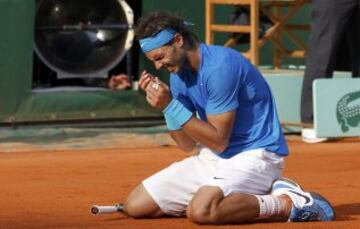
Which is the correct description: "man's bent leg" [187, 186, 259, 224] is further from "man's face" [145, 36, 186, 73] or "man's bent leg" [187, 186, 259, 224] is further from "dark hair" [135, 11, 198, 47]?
"dark hair" [135, 11, 198, 47]

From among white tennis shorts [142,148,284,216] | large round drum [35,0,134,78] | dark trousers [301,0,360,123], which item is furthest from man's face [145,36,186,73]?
large round drum [35,0,134,78]

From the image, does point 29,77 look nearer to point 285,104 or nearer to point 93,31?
point 93,31

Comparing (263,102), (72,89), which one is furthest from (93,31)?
(263,102)

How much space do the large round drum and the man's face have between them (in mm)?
5124

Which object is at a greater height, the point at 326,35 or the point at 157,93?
the point at 157,93

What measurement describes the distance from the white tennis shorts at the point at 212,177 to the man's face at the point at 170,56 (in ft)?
1.77

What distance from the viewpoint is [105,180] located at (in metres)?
7.96

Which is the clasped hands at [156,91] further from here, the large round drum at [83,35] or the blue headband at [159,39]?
the large round drum at [83,35]

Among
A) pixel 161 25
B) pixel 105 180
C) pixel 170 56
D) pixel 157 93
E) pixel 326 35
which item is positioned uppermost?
pixel 161 25

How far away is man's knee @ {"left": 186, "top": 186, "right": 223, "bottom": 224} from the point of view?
5.89 meters

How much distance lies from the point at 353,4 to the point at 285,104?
3.93ft

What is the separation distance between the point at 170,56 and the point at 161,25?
7.3 inches

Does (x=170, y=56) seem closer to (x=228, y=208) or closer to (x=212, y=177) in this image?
(x=212, y=177)

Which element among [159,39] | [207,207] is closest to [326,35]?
[159,39]
